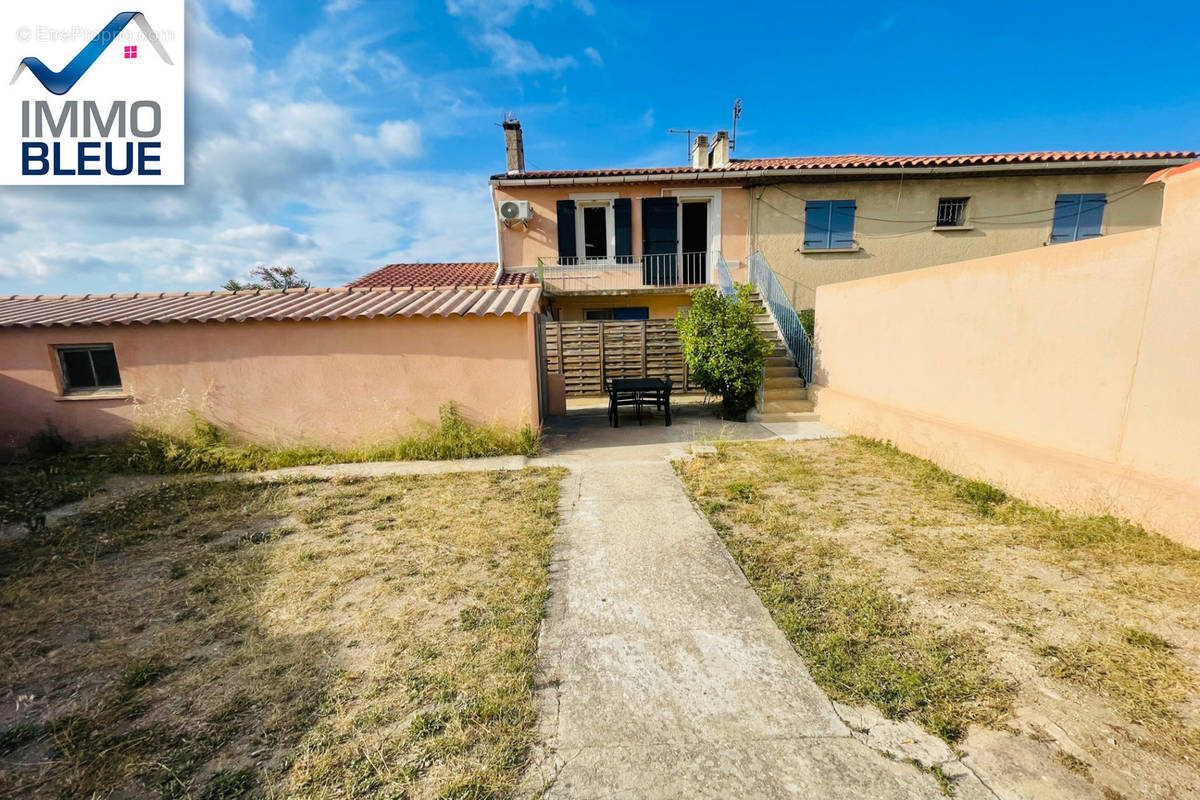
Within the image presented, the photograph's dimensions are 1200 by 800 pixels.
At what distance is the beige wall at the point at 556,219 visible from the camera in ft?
39.0

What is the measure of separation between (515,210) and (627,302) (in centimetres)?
391

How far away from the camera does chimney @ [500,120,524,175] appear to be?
12336 mm

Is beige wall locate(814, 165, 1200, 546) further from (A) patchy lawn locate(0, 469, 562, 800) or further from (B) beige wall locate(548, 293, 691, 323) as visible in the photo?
(B) beige wall locate(548, 293, 691, 323)

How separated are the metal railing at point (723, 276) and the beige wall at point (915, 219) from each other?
0.96 m

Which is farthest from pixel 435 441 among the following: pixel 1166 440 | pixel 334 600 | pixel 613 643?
pixel 1166 440

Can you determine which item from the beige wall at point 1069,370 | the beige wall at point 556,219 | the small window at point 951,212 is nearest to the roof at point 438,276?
the beige wall at point 556,219

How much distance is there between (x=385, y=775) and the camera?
177 centimetres

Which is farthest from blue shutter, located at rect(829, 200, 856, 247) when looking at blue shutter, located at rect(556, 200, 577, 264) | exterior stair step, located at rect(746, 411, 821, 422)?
blue shutter, located at rect(556, 200, 577, 264)

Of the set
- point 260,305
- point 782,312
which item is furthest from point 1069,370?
point 260,305

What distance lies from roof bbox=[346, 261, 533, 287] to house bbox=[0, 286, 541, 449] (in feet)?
18.8

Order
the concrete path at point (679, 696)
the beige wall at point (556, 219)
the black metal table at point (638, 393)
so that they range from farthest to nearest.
A: the beige wall at point (556, 219) → the black metal table at point (638, 393) → the concrete path at point (679, 696)

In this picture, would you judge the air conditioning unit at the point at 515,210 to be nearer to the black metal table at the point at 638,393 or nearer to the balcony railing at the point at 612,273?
→ the balcony railing at the point at 612,273

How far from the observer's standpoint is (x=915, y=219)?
11.8 meters

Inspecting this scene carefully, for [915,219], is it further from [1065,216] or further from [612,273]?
[612,273]
